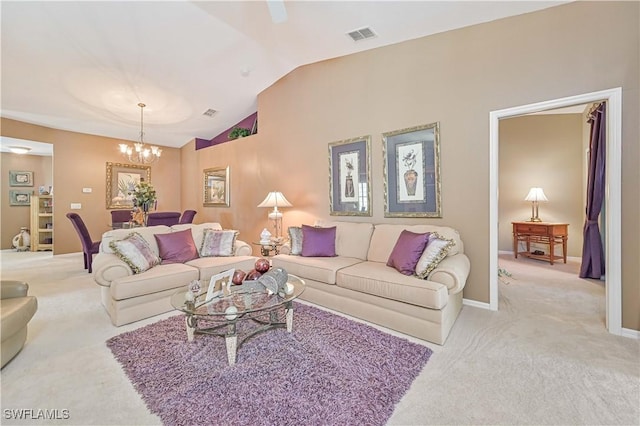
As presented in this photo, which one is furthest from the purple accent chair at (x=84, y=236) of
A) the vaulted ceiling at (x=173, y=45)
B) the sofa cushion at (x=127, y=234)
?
the vaulted ceiling at (x=173, y=45)

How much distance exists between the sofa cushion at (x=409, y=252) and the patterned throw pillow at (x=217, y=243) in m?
2.23

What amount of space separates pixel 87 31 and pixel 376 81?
3.64m

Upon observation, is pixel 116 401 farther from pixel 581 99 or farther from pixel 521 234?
pixel 521 234

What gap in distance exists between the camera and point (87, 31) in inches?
130

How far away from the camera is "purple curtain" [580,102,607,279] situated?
3694 millimetres

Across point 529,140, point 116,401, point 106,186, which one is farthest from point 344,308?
point 106,186

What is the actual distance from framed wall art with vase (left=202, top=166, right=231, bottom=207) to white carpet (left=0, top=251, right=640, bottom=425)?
3.43m

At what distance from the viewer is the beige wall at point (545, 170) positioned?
5.23 metres

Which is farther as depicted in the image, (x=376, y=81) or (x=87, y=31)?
(x=376, y=81)

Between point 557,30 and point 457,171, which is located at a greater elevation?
point 557,30

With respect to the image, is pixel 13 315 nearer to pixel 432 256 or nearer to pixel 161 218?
pixel 161 218

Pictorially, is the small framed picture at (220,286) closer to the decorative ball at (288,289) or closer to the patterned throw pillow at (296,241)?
the decorative ball at (288,289)

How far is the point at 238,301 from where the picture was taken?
7.16 feet

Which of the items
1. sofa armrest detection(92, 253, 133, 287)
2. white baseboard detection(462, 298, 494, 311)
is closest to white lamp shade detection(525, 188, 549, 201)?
white baseboard detection(462, 298, 494, 311)
